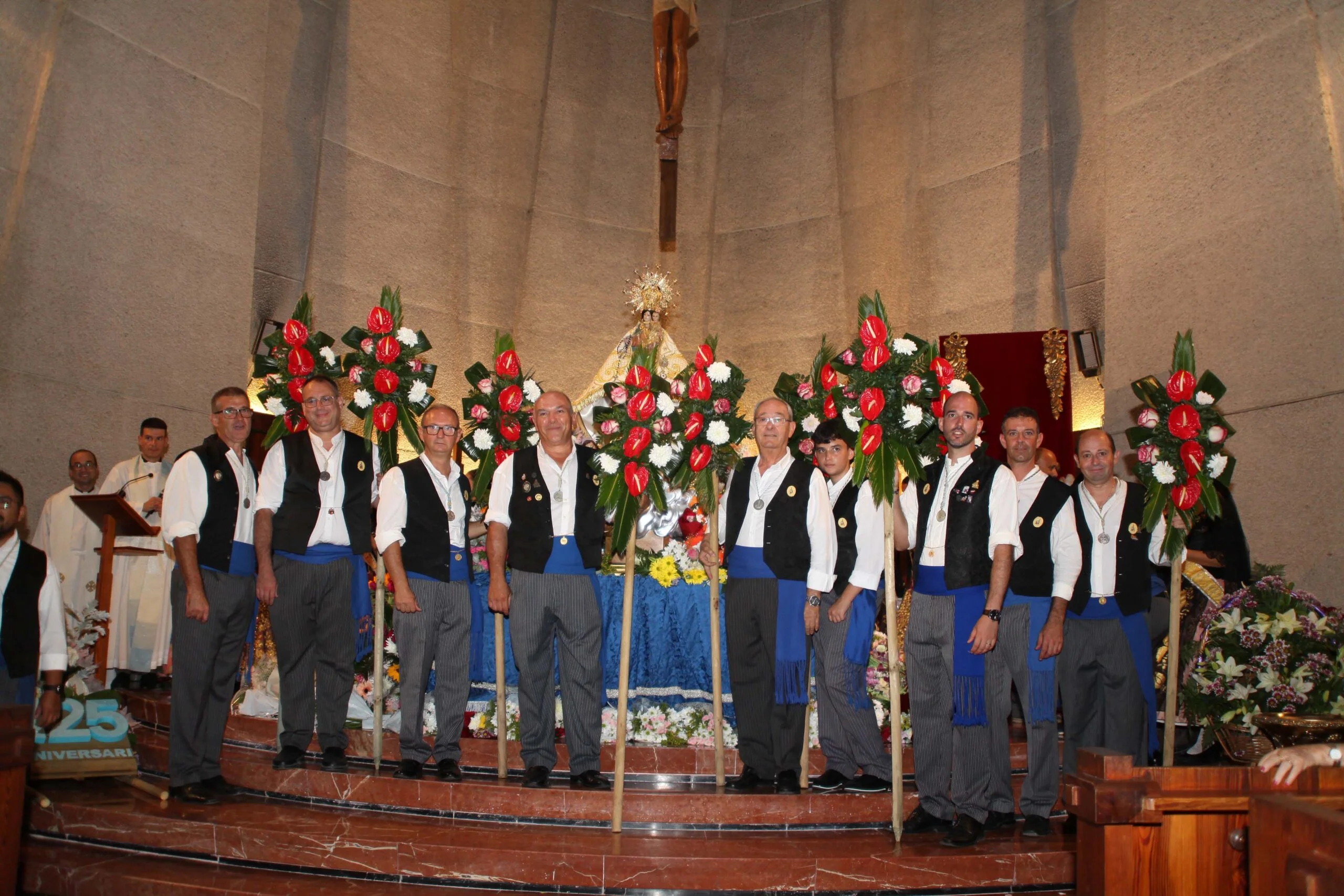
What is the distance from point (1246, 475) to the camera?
6016 millimetres

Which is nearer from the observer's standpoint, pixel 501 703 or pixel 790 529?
pixel 790 529

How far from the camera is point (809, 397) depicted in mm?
4797

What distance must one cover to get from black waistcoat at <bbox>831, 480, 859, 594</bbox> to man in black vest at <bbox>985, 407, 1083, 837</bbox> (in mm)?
668

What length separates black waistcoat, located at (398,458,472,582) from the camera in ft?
15.6

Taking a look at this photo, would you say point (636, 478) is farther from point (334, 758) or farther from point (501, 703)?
point (334, 758)

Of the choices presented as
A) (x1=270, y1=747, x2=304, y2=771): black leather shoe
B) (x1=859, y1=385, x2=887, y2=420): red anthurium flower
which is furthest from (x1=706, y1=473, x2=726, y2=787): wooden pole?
(x1=270, y1=747, x2=304, y2=771): black leather shoe

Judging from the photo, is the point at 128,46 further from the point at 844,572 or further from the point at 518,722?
the point at 844,572

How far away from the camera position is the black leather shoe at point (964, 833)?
3990 mm

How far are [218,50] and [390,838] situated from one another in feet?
20.5

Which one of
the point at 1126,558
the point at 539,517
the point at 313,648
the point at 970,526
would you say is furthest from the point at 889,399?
the point at 313,648

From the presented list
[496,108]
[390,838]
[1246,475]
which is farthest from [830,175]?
[390,838]

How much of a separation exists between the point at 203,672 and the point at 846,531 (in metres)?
2.84

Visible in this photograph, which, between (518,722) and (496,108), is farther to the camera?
(496,108)

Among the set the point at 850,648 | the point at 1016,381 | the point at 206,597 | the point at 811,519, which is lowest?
the point at 850,648
